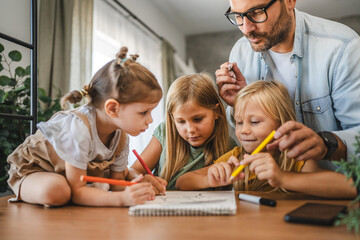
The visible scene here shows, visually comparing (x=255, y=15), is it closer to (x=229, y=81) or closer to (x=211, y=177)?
(x=229, y=81)

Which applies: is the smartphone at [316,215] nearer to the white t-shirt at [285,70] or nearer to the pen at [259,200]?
the pen at [259,200]

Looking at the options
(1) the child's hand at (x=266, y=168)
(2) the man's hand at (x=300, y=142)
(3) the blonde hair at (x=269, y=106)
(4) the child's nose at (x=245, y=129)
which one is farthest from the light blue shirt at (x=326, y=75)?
(1) the child's hand at (x=266, y=168)

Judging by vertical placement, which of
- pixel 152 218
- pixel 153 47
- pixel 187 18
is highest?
pixel 187 18

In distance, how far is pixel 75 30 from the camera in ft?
9.11

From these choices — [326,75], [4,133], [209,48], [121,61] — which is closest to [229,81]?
[326,75]

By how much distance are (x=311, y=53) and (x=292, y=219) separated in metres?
0.90

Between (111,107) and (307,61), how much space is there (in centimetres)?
85

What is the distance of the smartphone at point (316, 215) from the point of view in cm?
60

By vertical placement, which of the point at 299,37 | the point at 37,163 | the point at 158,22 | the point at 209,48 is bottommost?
the point at 37,163

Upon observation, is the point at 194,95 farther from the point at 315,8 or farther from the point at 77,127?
the point at 315,8

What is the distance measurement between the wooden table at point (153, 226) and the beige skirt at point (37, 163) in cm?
15

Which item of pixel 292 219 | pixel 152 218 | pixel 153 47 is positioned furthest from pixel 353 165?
pixel 153 47

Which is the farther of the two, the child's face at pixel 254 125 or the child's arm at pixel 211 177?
the child's face at pixel 254 125

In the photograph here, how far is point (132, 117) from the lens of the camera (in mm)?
961
